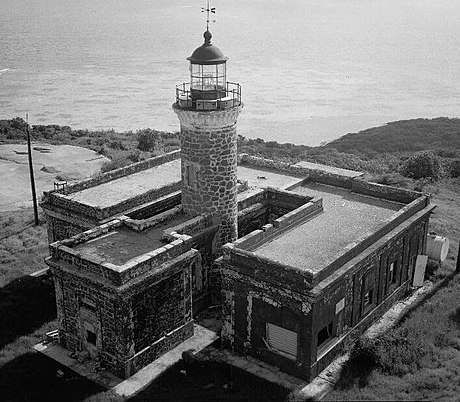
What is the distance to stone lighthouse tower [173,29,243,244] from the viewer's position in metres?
17.7

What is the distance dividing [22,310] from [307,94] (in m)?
56.4

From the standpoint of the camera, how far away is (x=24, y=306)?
1944 centimetres

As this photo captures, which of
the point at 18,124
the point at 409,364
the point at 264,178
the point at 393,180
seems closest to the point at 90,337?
the point at 409,364

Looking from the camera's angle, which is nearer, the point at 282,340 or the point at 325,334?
the point at 282,340

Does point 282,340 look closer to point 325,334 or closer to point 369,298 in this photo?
point 325,334

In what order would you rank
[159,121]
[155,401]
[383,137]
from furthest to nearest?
[159,121] → [383,137] → [155,401]

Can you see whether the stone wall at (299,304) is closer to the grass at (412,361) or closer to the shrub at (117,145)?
the grass at (412,361)

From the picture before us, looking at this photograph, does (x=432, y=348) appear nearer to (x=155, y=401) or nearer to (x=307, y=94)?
(x=155, y=401)

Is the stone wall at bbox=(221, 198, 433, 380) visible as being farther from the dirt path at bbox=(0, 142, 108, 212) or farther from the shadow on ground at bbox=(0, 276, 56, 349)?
the dirt path at bbox=(0, 142, 108, 212)

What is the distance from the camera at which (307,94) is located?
71062 millimetres

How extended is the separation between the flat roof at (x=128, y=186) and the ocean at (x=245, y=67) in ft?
96.7

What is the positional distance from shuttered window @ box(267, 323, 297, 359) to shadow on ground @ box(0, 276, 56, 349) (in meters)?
7.05

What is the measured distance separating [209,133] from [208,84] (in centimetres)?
144

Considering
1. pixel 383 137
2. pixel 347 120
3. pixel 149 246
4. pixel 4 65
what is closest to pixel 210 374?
pixel 149 246
